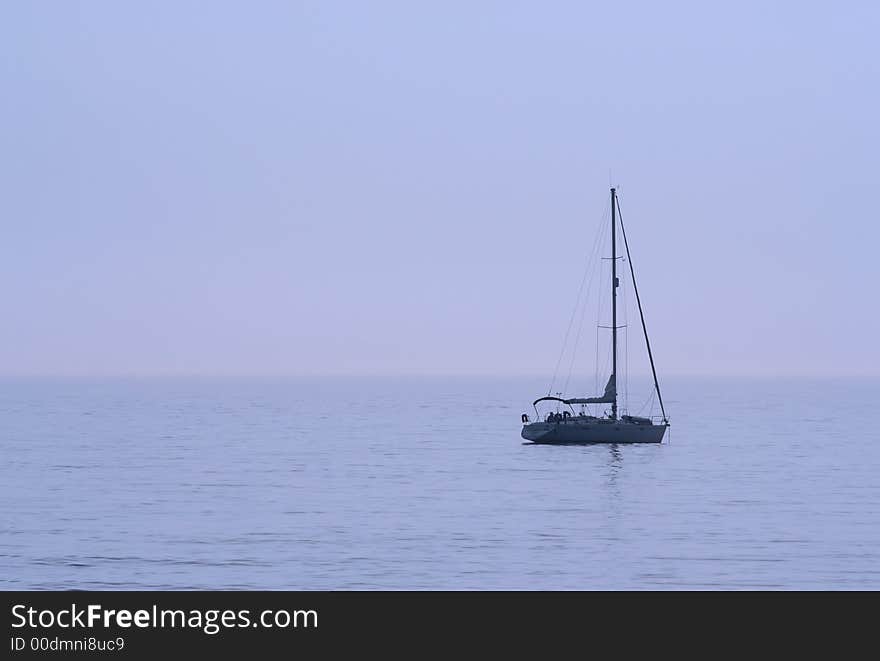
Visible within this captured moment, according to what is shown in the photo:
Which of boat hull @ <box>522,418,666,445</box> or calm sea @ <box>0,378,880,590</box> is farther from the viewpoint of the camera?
boat hull @ <box>522,418,666,445</box>

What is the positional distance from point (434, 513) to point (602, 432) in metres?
35.0

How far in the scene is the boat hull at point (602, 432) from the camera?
88.3 metres

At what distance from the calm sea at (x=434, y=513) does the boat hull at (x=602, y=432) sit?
120 cm

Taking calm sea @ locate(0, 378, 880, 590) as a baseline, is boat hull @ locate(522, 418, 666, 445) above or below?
above

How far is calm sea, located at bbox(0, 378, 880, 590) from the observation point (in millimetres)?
38500

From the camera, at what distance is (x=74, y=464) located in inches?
3196

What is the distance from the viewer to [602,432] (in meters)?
88.2

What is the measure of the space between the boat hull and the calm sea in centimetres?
120

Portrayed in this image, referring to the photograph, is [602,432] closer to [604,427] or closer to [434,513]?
[604,427]

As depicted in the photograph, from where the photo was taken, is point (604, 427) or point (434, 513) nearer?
point (434, 513)

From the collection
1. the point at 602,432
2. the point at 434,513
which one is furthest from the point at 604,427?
the point at 434,513

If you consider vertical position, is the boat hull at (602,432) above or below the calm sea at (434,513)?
above

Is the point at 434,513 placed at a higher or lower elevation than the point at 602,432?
lower
